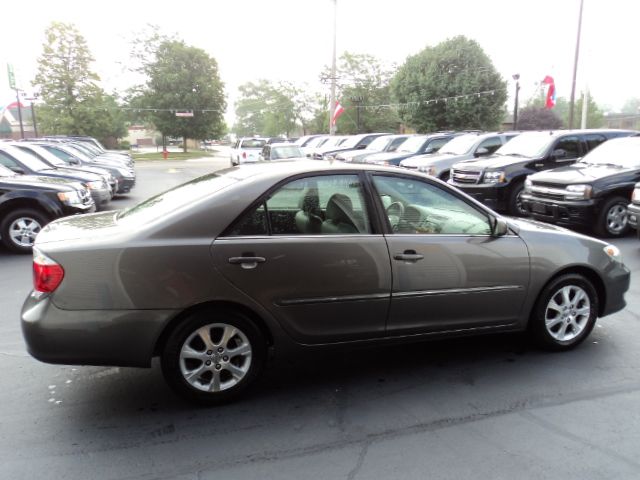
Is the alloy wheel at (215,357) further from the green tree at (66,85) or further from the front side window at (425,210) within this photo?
the green tree at (66,85)

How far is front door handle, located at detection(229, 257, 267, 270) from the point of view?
10.8 feet

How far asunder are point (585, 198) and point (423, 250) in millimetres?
6224

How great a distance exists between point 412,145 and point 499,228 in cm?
1415

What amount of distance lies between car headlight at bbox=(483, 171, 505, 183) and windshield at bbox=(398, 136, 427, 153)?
6.08 meters

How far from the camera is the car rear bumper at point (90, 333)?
3113 mm

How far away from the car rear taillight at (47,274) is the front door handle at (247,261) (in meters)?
1.01

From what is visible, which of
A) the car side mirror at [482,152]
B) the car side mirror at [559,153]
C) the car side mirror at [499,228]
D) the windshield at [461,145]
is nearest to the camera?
the car side mirror at [499,228]

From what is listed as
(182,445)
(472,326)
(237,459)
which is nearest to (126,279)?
(182,445)

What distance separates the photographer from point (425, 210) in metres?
3.95

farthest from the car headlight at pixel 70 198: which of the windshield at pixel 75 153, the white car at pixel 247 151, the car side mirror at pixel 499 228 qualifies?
the white car at pixel 247 151

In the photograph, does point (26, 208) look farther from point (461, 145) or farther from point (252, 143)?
point (252, 143)

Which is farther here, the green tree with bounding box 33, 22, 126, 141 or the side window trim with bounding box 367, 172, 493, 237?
the green tree with bounding box 33, 22, 126, 141

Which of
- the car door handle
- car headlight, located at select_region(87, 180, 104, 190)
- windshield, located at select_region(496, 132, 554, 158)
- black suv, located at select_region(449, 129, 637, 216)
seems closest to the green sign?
car headlight, located at select_region(87, 180, 104, 190)

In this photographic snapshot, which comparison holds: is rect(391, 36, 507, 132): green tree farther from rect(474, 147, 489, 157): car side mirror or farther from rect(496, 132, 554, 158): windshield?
rect(496, 132, 554, 158): windshield
